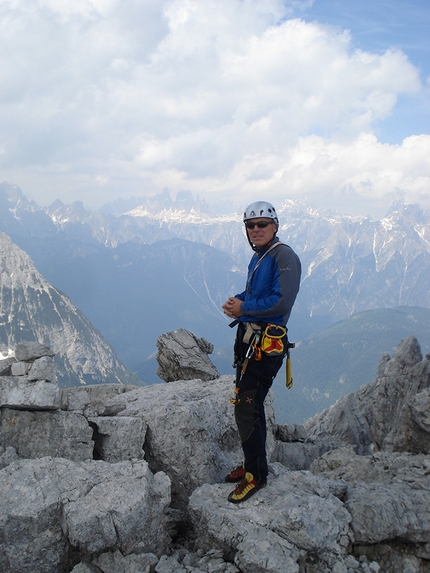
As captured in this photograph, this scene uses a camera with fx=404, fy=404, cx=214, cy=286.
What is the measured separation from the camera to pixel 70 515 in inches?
294

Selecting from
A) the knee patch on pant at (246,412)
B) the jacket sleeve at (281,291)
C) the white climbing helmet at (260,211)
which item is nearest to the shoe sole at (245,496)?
the knee patch on pant at (246,412)

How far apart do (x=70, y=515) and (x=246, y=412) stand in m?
3.89

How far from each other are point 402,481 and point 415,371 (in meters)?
21.7

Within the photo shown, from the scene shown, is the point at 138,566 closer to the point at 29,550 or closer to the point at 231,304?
the point at 29,550

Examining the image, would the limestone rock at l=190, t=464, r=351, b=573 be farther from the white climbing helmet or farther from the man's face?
the white climbing helmet

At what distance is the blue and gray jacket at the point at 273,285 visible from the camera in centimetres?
827

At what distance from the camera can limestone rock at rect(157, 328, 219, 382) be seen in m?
19.5

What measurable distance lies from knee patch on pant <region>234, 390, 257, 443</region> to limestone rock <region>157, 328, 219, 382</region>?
1025cm

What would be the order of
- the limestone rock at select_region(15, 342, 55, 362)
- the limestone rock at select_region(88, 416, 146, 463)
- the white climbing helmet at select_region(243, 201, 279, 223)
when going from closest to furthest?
the white climbing helmet at select_region(243, 201, 279, 223) → the limestone rock at select_region(88, 416, 146, 463) → the limestone rock at select_region(15, 342, 55, 362)

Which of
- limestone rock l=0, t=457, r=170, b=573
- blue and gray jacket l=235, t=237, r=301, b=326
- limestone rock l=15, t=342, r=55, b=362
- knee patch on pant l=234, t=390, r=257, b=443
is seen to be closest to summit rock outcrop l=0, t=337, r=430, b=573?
limestone rock l=0, t=457, r=170, b=573

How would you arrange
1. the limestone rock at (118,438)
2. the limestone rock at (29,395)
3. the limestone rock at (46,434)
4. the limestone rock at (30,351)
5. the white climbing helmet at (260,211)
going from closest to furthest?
the white climbing helmet at (260,211) → the limestone rock at (46,434) → the limestone rock at (29,395) → the limestone rock at (118,438) → the limestone rock at (30,351)

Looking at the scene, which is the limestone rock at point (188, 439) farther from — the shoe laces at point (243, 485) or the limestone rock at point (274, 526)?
the shoe laces at point (243, 485)

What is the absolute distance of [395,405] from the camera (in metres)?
29.9

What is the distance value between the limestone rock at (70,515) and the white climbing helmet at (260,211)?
6.02 metres
